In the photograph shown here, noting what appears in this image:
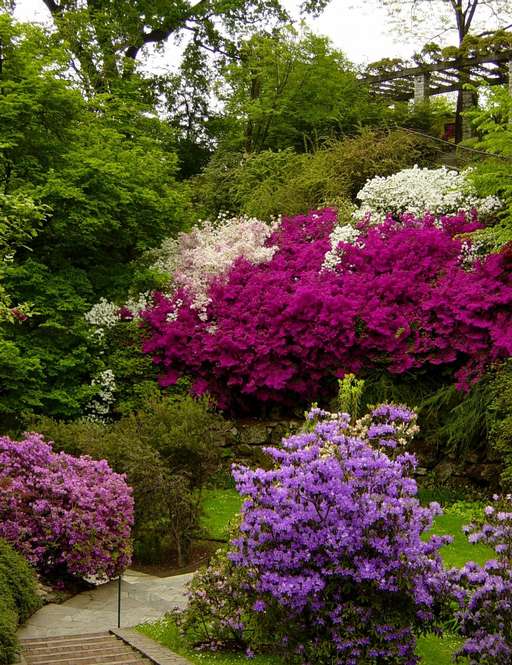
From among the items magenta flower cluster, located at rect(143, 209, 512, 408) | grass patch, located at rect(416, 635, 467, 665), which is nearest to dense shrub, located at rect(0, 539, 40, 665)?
grass patch, located at rect(416, 635, 467, 665)

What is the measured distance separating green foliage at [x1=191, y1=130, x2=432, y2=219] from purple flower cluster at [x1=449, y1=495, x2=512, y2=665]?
416 inches

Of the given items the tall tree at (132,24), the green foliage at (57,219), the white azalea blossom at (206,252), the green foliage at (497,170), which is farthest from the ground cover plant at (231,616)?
the tall tree at (132,24)

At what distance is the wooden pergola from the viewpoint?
21484 millimetres

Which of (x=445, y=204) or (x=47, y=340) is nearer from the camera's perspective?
(x=47, y=340)

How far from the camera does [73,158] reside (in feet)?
43.5

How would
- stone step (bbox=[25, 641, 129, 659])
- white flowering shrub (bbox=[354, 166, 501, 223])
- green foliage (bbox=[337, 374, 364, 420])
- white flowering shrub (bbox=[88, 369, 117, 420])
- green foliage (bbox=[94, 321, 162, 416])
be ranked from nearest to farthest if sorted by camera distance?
stone step (bbox=[25, 641, 129, 659]) → green foliage (bbox=[337, 374, 364, 420]) → white flowering shrub (bbox=[88, 369, 117, 420]) → green foliage (bbox=[94, 321, 162, 416]) → white flowering shrub (bbox=[354, 166, 501, 223])

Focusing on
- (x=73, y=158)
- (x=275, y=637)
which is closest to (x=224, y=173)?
(x=73, y=158)

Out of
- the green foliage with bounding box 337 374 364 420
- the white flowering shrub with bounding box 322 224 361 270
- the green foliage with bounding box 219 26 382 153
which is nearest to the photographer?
the green foliage with bounding box 337 374 364 420

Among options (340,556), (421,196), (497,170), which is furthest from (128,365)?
(340,556)

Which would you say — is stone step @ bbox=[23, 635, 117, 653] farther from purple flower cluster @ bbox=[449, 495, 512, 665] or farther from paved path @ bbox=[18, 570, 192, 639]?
purple flower cluster @ bbox=[449, 495, 512, 665]

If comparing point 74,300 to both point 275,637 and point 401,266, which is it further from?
point 275,637

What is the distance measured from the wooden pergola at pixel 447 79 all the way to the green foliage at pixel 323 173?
4747 mm

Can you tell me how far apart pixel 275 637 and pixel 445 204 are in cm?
961

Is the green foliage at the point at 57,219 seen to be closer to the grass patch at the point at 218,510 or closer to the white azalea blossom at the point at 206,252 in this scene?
the white azalea blossom at the point at 206,252
